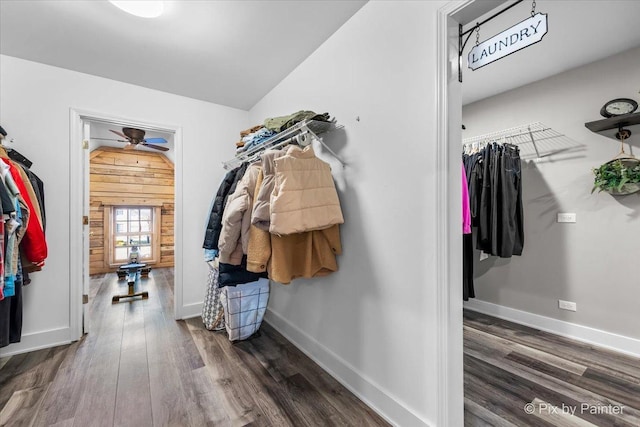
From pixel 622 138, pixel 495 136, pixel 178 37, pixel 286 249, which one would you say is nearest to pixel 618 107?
pixel 622 138

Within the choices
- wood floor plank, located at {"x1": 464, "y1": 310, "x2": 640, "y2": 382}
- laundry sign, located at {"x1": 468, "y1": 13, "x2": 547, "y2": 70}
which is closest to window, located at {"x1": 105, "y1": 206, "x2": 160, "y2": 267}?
wood floor plank, located at {"x1": 464, "y1": 310, "x2": 640, "y2": 382}

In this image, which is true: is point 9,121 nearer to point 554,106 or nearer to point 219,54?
point 219,54

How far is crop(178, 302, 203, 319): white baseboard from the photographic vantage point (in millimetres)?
2979

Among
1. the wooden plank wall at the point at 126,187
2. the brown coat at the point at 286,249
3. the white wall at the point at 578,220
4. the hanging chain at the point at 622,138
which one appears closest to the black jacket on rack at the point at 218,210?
the brown coat at the point at 286,249

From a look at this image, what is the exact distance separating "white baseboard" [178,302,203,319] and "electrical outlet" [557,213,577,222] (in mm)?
3767

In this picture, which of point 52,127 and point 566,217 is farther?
point 566,217

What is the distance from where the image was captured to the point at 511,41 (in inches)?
46.8

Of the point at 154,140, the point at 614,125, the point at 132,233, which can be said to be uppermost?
the point at 154,140

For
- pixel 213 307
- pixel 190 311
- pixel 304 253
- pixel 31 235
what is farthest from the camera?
pixel 190 311

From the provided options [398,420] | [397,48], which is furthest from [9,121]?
[398,420]

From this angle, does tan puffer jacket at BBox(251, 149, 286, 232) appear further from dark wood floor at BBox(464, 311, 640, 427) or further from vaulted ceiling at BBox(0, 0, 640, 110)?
dark wood floor at BBox(464, 311, 640, 427)

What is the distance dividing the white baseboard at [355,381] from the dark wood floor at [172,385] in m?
0.05

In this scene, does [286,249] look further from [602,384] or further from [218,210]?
[602,384]

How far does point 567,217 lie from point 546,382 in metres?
1.53
